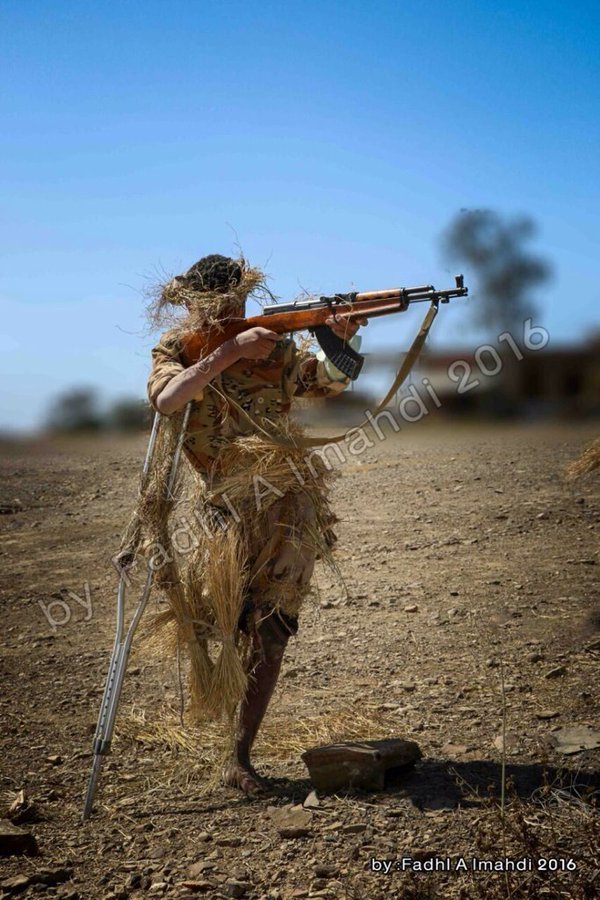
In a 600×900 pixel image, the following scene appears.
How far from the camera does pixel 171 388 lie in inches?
125

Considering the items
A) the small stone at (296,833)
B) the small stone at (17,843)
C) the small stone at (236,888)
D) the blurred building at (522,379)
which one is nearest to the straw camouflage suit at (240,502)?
the small stone at (296,833)

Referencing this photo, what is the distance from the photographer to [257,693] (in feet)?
10.7

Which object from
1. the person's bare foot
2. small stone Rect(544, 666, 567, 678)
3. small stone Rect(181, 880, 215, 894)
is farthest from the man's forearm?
small stone Rect(544, 666, 567, 678)

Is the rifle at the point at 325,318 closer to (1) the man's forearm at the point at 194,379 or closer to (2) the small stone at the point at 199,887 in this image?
(1) the man's forearm at the point at 194,379

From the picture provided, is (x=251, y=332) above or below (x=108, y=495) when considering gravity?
above

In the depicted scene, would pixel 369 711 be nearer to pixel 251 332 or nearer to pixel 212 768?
pixel 212 768

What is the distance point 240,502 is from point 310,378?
618 mm

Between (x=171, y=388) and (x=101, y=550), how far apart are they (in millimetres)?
4414

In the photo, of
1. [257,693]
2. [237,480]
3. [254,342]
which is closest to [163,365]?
[254,342]

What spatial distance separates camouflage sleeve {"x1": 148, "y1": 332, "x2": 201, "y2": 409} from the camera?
326 centimetres

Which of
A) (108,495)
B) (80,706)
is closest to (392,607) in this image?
(80,706)

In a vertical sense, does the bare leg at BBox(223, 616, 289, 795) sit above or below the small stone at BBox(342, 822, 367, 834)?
above

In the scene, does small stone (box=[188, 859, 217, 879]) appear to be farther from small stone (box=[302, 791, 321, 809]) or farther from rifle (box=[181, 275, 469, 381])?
rifle (box=[181, 275, 469, 381])

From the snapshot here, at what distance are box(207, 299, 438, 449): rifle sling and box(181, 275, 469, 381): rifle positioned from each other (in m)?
0.10
